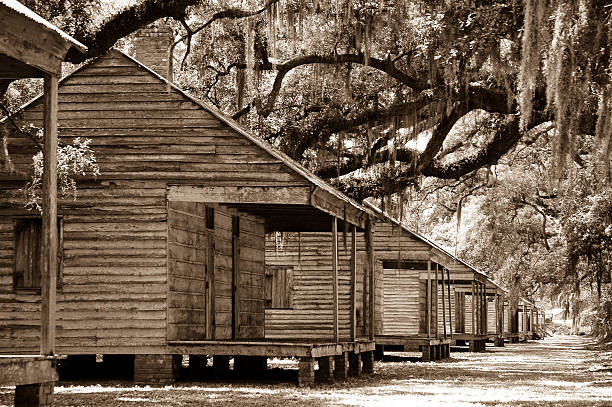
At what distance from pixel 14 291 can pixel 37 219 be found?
1.31 meters

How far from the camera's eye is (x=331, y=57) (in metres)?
23.2

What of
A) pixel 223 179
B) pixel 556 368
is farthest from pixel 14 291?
pixel 556 368

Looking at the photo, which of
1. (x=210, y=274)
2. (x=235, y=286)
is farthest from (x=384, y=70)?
(x=210, y=274)

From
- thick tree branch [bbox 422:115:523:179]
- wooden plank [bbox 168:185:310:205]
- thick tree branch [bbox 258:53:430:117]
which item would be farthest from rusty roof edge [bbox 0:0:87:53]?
thick tree branch [bbox 422:115:523:179]

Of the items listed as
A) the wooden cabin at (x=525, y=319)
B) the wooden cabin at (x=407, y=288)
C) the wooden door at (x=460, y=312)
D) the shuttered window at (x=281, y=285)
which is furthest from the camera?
the wooden cabin at (x=525, y=319)

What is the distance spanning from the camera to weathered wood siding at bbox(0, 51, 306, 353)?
18.5 meters

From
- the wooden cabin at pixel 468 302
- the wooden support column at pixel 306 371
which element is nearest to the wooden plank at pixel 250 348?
the wooden support column at pixel 306 371

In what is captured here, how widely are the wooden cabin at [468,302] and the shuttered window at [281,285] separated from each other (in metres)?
6.70

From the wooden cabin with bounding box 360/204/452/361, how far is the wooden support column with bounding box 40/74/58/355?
14.6m

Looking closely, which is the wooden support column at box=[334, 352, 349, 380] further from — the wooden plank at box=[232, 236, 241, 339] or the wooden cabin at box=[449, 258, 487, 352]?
the wooden cabin at box=[449, 258, 487, 352]

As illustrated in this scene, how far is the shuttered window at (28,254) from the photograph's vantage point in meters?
18.7

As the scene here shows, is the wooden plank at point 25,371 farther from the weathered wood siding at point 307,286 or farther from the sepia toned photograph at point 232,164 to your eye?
the weathered wood siding at point 307,286

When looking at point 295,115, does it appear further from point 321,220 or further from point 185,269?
point 185,269

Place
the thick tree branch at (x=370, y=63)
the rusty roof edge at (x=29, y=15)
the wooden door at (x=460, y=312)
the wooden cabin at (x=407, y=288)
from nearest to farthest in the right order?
the rusty roof edge at (x=29, y=15)
the thick tree branch at (x=370, y=63)
the wooden cabin at (x=407, y=288)
the wooden door at (x=460, y=312)
